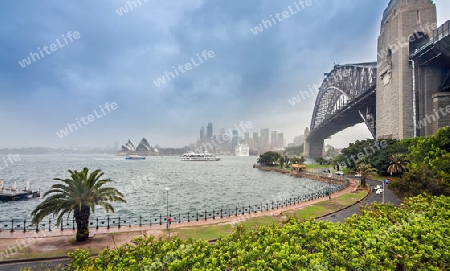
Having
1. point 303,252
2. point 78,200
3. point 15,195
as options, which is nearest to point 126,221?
point 78,200

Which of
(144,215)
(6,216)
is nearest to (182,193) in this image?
(144,215)

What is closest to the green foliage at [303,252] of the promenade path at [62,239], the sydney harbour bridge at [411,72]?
the promenade path at [62,239]

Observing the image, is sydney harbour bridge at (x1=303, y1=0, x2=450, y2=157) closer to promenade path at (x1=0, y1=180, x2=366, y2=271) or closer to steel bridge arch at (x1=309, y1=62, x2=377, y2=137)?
steel bridge arch at (x1=309, y1=62, x2=377, y2=137)

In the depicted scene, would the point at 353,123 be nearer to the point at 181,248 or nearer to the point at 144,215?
the point at 144,215

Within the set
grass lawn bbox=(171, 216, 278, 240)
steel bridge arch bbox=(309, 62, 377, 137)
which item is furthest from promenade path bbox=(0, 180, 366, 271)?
steel bridge arch bbox=(309, 62, 377, 137)

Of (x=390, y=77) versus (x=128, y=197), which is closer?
(x=128, y=197)

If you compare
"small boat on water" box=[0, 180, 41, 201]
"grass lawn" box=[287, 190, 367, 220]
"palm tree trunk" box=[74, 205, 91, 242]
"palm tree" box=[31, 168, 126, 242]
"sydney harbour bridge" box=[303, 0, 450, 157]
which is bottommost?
"small boat on water" box=[0, 180, 41, 201]

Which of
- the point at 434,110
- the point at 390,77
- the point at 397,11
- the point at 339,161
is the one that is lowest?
the point at 339,161
